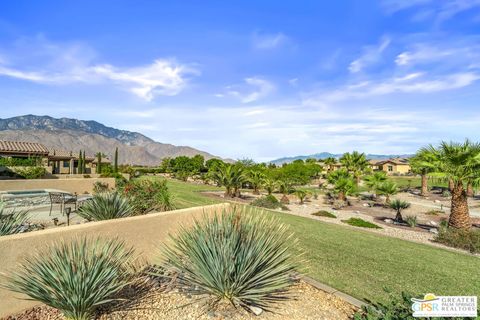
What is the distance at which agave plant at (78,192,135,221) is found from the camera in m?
7.64

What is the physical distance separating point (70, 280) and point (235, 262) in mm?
2171

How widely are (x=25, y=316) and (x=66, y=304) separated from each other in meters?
0.97

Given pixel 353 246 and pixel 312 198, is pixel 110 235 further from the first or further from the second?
pixel 312 198

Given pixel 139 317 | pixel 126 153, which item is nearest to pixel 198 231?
pixel 139 317

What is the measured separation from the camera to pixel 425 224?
1633 centimetres

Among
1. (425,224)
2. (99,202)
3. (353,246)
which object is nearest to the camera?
(99,202)

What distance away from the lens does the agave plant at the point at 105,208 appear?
7.64 metres

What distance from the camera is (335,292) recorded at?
5.09 m

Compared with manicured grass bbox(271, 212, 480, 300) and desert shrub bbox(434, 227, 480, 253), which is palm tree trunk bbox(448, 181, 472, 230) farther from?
manicured grass bbox(271, 212, 480, 300)

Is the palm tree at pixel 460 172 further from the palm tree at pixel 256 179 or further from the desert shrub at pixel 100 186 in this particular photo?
the desert shrub at pixel 100 186

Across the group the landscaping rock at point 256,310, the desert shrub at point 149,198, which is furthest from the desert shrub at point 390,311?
the desert shrub at point 149,198

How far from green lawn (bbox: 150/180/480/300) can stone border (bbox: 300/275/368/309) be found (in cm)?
22

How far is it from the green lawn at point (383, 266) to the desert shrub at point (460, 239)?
5.23 feet

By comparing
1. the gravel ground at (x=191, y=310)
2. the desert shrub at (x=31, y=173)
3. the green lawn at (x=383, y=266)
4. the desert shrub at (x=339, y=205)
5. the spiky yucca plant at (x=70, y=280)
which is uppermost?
the desert shrub at (x=31, y=173)
